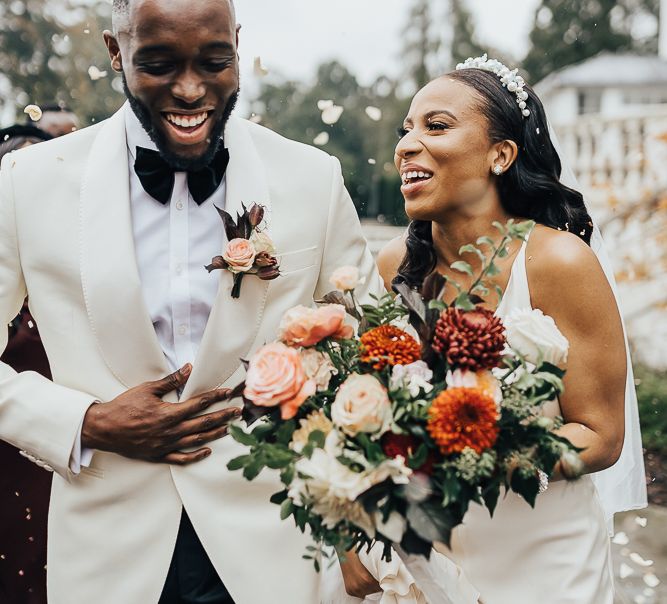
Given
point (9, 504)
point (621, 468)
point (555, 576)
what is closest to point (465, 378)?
point (555, 576)

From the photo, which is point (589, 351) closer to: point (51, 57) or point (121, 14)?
point (121, 14)

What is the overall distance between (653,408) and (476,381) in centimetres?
439

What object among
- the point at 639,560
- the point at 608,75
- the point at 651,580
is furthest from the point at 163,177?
the point at 608,75

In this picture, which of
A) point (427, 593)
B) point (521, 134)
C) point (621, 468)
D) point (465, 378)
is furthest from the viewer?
point (621, 468)

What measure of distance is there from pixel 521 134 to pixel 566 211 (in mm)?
273

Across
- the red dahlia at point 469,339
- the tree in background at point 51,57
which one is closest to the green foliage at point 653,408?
the red dahlia at point 469,339

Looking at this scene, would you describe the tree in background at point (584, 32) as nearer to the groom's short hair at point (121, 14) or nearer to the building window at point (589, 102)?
the building window at point (589, 102)

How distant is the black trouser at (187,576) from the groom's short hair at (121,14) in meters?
1.24

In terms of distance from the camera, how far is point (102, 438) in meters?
2.04

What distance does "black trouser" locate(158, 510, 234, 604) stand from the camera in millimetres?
2189

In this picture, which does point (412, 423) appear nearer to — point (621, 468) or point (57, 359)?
point (57, 359)

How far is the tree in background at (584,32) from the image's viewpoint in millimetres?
39344

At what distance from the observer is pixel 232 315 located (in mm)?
2111

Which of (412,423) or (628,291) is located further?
(628,291)
